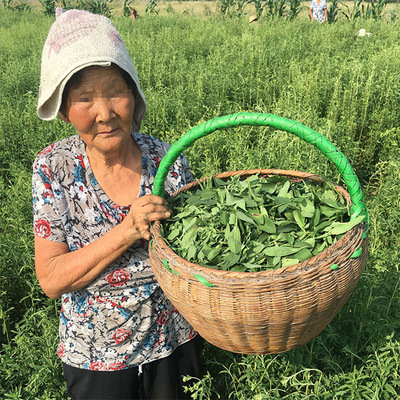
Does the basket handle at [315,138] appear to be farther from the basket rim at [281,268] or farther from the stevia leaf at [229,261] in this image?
the stevia leaf at [229,261]

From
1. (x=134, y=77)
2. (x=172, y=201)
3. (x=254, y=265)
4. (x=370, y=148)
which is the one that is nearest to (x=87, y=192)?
(x=172, y=201)

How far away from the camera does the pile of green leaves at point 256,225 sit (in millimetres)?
1252

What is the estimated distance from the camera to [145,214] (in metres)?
1.42

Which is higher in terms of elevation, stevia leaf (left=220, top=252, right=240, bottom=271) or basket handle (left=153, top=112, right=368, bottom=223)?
basket handle (left=153, top=112, right=368, bottom=223)

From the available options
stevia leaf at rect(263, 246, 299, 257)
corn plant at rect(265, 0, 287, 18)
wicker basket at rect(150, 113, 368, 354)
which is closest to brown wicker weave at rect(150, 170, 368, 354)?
wicker basket at rect(150, 113, 368, 354)

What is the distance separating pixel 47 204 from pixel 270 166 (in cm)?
189

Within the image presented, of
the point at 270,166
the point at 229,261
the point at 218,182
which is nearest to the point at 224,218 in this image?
the point at 229,261

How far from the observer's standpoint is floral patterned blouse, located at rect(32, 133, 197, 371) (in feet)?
5.44

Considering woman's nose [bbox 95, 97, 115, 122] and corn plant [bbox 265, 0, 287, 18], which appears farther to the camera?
corn plant [bbox 265, 0, 287, 18]

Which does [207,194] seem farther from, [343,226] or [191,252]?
[343,226]

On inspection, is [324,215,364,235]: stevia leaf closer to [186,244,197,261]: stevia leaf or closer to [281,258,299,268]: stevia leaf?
[281,258,299,268]: stevia leaf

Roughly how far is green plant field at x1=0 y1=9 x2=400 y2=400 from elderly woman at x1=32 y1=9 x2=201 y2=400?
0.24m

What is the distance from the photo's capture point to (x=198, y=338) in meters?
2.05

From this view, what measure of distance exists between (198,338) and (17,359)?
2.95 feet
